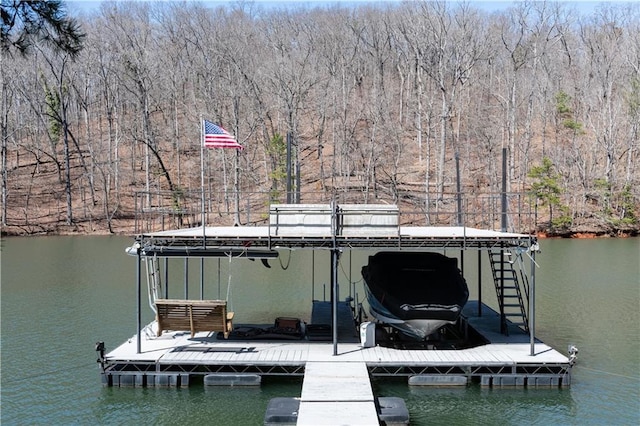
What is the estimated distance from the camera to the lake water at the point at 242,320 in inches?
455

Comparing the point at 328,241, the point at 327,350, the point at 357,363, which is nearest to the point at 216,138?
the point at 328,241

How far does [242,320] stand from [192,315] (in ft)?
18.3

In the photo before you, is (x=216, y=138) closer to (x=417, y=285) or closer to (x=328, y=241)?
(x=328, y=241)

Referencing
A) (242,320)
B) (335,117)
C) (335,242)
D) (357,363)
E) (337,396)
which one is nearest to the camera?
(337,396)

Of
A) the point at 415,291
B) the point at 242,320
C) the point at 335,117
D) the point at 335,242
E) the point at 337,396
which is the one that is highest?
the point at 335,117

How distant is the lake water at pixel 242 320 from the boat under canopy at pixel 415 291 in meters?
→ 1.44

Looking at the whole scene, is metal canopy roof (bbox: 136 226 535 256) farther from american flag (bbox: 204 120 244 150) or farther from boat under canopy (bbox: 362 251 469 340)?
american flag (bbox: 204 120 244 150)

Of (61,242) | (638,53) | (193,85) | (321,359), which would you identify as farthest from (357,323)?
(193,85)

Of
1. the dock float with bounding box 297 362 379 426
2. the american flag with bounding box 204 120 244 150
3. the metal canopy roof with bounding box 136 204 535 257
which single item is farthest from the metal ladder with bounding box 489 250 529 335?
the american flag with bounding box 204 120 244 150

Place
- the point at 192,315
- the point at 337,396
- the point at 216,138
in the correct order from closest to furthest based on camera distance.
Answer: the point at 337,396 < the point at 192,315 < the point at 216,138

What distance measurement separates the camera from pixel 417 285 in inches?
567

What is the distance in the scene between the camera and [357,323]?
1642cm

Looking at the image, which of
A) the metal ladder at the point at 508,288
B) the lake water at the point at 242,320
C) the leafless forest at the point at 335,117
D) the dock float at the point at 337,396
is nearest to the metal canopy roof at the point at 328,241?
the metal ladder at the point at 508,288

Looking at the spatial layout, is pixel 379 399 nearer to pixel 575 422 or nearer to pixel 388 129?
pixel 575 422
